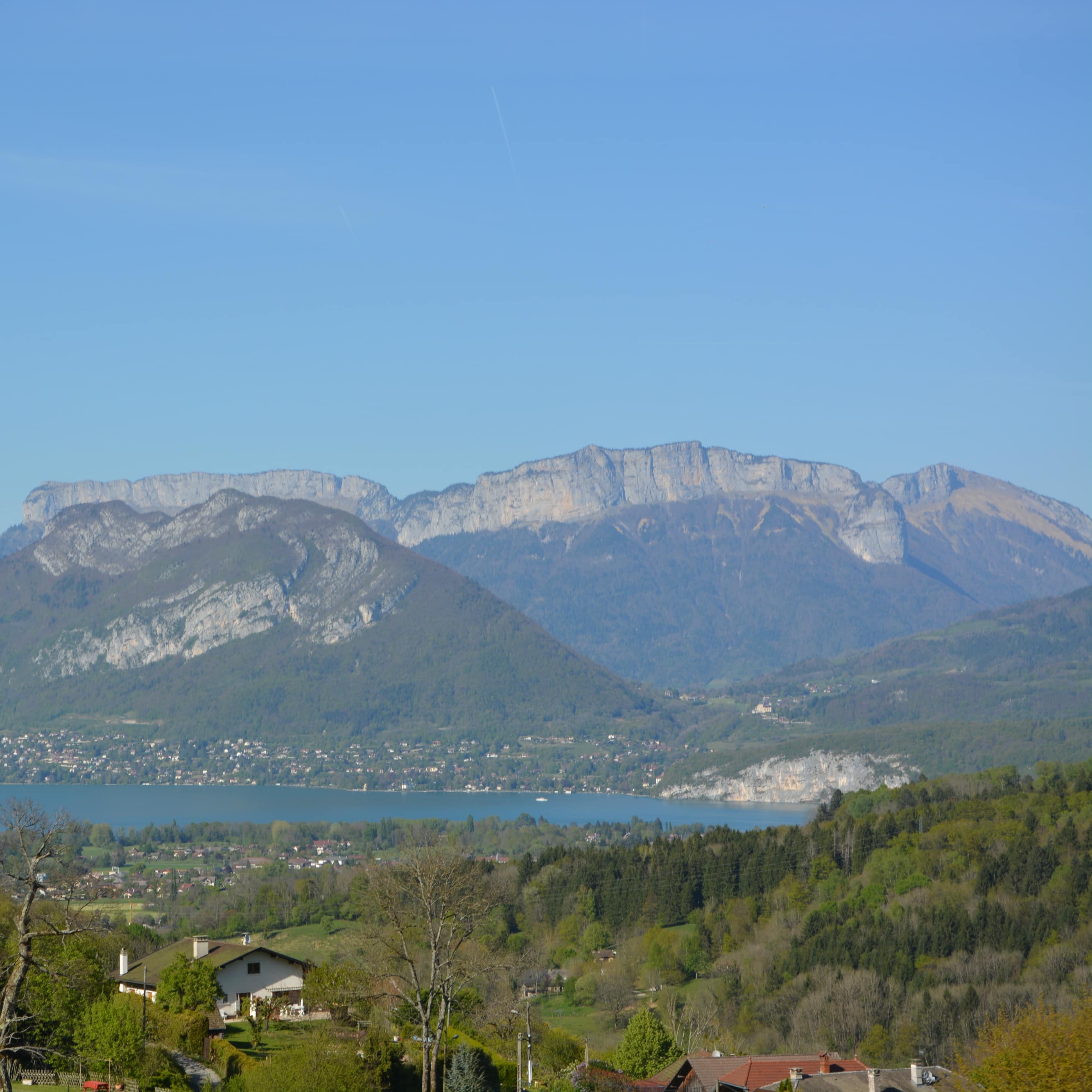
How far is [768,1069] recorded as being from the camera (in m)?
40.8

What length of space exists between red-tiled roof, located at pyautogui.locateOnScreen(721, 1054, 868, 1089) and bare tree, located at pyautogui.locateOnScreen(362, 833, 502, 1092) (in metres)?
7.07

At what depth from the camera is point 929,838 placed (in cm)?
9025

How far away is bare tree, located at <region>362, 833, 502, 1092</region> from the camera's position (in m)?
35.8

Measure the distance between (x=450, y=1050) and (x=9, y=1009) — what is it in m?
17.2

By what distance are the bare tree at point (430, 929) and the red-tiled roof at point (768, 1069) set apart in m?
7.07

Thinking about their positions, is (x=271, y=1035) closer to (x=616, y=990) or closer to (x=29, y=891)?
(x=29, y=891)

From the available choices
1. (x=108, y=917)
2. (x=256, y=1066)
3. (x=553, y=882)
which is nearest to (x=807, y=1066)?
(x=256, y=1066)

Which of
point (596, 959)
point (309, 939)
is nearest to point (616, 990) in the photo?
point (596, 959)

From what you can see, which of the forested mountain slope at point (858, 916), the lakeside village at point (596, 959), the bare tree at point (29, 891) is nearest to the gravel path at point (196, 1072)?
the lakeside village at point (596, 959)

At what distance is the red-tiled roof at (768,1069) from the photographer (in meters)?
40.1

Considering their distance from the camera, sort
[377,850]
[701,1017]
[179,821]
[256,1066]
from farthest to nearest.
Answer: [179,821]
[377,850]
[701,1017]
[256,1066]

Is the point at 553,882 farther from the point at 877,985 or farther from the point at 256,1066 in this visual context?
the point at 256,1066

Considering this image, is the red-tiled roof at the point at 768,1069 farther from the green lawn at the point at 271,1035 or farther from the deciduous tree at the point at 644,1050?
the green lawn at the point at 271,1035

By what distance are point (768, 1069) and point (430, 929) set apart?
10795 millimetres
